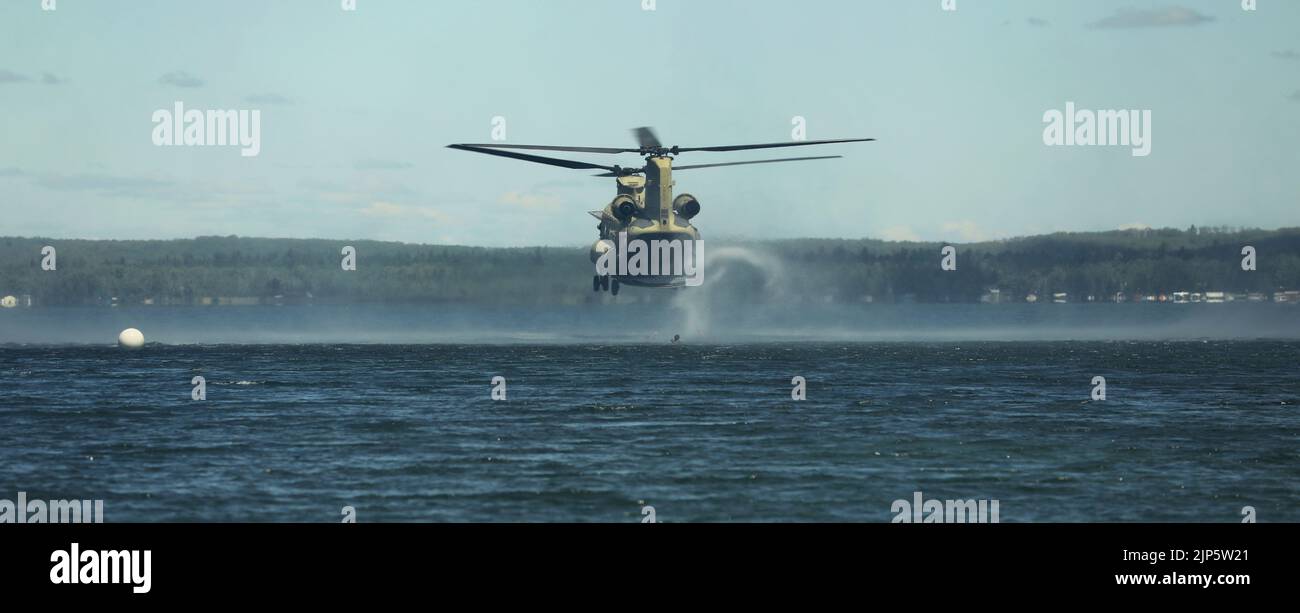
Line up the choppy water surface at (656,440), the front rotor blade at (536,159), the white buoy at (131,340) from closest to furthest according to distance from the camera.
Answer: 1. the choppy water surface at (656,440)
2. the front rotor blade at (536,159)
3. the white buoy at (131,340)

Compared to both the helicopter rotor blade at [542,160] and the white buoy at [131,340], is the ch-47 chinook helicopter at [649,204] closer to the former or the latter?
the helicopter rotor blade at [542,160]

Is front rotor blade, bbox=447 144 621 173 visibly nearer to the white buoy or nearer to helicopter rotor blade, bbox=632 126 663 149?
helicopter rotor blade, bbox=632 126 663 149

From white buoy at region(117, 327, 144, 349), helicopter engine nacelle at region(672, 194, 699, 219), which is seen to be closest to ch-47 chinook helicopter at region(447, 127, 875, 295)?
helicopter engine nacelle at region(672, 194, 699, 219)

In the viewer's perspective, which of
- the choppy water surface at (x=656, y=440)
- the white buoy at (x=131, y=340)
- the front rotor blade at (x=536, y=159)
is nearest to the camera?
the choppy water surface at (x=656, y=440)

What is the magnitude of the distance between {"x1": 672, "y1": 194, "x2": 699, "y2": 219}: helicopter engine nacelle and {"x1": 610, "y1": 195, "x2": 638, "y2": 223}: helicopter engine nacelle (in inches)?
131

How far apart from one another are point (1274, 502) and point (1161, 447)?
15.0m

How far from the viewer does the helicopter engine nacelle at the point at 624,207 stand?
100625 mm

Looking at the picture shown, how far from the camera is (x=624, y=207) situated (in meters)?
101

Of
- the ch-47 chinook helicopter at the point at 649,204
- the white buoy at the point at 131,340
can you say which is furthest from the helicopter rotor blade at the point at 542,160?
the white buoy at the point at 131,340

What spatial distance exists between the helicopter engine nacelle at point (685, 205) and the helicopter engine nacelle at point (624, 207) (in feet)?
10.9

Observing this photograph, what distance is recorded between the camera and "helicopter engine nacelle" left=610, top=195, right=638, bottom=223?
330 feet

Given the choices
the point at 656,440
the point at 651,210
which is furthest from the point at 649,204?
the point at 656,440

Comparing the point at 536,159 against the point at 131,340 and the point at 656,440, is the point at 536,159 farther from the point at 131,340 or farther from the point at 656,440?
the point at 131,340
